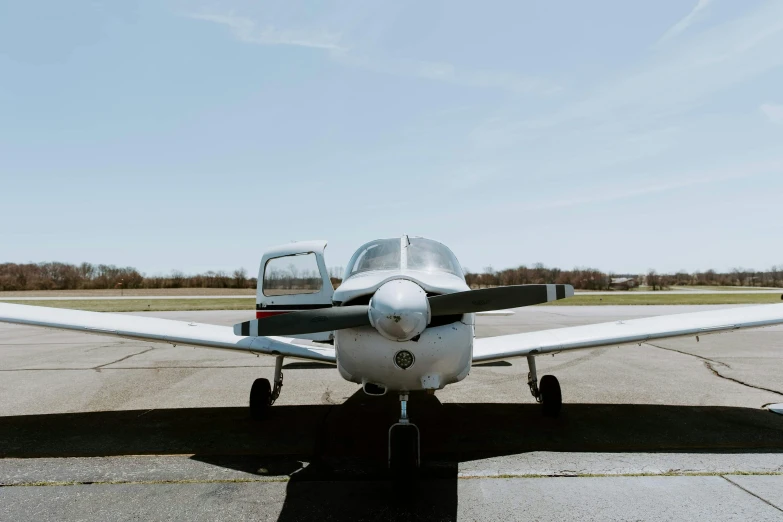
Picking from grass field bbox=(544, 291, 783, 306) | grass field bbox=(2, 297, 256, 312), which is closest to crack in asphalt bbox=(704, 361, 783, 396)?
grass field bbox=(544, 291, 783, 306)

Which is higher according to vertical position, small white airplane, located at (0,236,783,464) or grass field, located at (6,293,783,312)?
small white airplane, located at (0,236,783,464)

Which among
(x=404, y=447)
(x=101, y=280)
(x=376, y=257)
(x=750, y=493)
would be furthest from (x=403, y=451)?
(x=101, y=280)

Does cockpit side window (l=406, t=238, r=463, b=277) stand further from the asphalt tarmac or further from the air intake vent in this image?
the asphalt tarmac

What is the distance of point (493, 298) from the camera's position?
12.9 ft

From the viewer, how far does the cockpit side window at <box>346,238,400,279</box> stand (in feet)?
16.0

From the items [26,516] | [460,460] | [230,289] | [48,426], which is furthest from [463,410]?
[230,289]

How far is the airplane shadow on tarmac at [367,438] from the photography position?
153 inches

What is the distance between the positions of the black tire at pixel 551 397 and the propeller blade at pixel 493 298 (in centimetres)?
257

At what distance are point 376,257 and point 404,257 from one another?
388 mm

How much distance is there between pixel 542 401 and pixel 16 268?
270 feet

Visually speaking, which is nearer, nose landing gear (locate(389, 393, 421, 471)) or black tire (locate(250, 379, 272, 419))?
nose landing gear (locate(389, 393, 421, 471))

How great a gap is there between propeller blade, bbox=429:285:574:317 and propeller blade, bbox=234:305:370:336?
2.07 feet

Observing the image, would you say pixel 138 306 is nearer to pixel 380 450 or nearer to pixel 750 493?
pixel 380 450

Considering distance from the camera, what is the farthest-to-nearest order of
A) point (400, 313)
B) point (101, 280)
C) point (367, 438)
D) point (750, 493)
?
point (101, 280)
point (367, 438)
point (750, 493)
point (400, 313)
